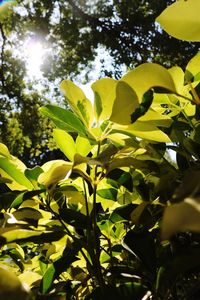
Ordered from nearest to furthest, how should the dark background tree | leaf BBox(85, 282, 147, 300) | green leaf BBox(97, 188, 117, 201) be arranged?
leaf BBox(85, 282, 147, 300)
green leaf BBox(97, 188, 117, 201)
the dark background tree

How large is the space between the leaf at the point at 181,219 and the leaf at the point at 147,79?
19 centimetres

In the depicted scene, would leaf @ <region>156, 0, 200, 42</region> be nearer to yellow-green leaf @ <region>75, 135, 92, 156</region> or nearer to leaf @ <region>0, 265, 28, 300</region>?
yellow-green leaf @ <region>75, 135, 92, 156</region>

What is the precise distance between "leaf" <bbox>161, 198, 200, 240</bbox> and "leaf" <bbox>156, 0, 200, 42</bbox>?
0.86 ft

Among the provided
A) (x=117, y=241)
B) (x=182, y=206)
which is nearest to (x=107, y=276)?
(x=117, y=241)

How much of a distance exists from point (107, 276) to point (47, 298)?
168 millimetres

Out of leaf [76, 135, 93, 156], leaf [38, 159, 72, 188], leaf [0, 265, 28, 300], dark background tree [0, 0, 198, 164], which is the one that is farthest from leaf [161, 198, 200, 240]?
dark background tree [0, 0, 198, 164]

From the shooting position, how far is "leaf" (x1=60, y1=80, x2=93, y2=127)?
0.49 m

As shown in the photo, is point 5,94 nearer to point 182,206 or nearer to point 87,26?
point 87,26

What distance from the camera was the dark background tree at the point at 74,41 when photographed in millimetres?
8969

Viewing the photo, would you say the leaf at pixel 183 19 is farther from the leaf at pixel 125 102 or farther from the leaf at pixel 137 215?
the leaf at pixel 137 215

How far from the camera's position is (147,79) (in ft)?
1.27

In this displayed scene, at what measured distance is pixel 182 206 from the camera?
0.66 feet

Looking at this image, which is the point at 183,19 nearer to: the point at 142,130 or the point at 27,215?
the point at 142,130

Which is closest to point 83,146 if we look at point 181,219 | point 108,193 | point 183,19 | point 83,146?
point 83,146
